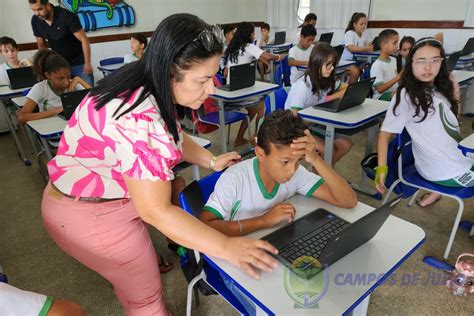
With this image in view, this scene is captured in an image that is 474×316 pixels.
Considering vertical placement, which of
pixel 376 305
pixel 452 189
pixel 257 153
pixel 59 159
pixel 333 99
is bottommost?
pixel 376 305

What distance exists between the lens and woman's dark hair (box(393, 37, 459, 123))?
181 cm

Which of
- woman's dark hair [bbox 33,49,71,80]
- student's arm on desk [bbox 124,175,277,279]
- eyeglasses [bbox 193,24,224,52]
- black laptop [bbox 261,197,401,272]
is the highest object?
eyeglasses [bbox 193,24,224,52]

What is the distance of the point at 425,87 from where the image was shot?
185cm

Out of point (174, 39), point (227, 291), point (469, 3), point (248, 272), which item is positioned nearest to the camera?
point (174, 39)

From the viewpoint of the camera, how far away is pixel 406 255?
3.27ft

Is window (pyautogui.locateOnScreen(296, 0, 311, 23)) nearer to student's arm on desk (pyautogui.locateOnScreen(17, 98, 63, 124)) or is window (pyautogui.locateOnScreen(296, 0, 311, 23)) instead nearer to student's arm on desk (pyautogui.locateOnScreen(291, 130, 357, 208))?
student's arm on desk (pyautogui.locateOnScreen(17, 98, 63, 124))

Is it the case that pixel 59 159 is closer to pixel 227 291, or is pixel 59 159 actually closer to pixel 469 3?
pixel 227 291

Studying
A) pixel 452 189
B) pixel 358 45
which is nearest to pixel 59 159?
pixel 452 189

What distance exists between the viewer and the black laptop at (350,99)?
2326mm

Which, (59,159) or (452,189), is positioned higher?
(59,159)

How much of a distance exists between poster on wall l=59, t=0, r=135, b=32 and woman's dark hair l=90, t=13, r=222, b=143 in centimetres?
499

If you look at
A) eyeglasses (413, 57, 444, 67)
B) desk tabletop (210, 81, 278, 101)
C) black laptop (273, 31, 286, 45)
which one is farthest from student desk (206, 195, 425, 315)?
black laptop (273, 31, 286, 45)

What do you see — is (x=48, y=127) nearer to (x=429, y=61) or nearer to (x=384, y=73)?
(x=429, y=61)

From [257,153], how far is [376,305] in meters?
1.04
